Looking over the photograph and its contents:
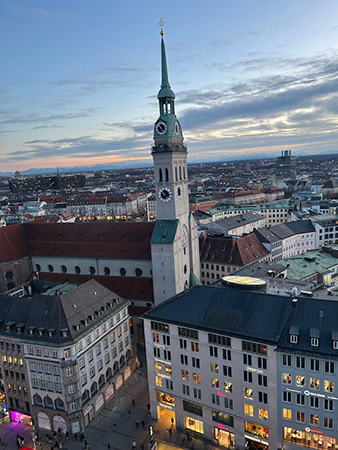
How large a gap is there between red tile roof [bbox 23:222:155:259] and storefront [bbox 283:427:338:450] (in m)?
42.4

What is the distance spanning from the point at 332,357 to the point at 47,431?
40629 mm

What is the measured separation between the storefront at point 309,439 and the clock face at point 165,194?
4212 centimetres

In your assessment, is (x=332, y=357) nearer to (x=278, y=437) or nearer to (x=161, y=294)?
(x=278, y=437)

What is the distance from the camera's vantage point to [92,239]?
85.9 m

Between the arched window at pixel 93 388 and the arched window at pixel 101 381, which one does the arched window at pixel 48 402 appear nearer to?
the arched window at pixel 93 388

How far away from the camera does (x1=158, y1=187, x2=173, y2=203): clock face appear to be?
72.3 m

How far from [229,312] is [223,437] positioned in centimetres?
1694

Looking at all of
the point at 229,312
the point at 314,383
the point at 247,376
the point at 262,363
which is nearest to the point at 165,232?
the point at 229,312

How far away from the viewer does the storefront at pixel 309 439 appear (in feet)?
143

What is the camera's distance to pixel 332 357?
135ft

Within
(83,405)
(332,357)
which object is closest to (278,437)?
(332,357)

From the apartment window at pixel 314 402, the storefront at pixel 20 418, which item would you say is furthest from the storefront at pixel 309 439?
the storefront at pixel 20 418

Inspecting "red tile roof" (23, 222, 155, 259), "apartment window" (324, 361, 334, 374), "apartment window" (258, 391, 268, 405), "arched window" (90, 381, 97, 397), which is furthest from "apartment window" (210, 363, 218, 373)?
"red tile roof" (23, 222, 155, 259)

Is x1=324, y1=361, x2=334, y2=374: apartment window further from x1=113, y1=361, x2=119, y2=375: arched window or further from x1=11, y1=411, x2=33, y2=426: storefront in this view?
x1=11, y1=411, x2=33, y2=426: storefront
